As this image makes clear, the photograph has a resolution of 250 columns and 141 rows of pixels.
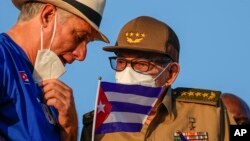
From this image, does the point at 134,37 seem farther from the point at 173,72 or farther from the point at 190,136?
the point at 190,136

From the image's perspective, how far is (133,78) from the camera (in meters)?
8.44

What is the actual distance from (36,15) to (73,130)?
0.86 metres

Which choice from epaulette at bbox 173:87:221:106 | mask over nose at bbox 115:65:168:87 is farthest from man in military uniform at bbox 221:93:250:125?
mask over nose at bbox 115:65:168:87

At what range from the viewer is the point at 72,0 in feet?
20.9

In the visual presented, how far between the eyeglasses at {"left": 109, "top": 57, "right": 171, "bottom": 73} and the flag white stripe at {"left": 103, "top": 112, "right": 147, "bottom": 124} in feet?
1.46

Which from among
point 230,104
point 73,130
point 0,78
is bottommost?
point 230,104

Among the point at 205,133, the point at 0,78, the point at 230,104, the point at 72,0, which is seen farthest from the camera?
the point at 230,104

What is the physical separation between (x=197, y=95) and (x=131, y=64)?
2.62 feet

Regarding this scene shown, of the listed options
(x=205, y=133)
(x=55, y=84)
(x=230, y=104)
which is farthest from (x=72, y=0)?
(x=230, y=104)

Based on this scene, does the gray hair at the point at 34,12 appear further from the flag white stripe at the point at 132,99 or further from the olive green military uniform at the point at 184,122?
the olive green military uniform at the point at 184,122

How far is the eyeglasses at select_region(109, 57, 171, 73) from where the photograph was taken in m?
8.48

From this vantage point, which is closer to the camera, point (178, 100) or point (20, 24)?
point (20, 24)

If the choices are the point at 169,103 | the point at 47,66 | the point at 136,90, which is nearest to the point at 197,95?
the point at 169,103

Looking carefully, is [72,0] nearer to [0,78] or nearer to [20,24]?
[20,24]
